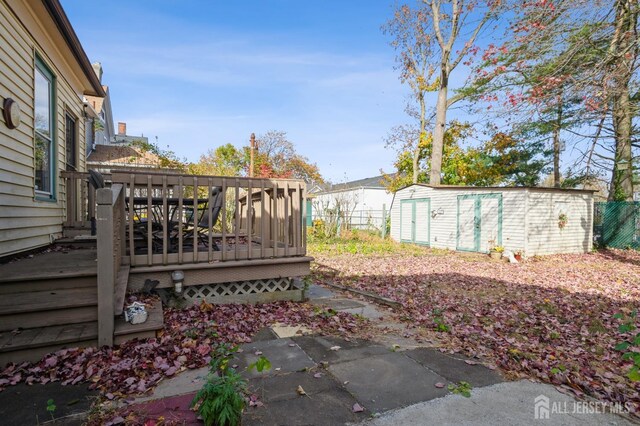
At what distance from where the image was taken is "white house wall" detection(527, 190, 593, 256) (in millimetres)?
11211

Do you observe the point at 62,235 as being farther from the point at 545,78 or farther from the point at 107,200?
the point at 545,78

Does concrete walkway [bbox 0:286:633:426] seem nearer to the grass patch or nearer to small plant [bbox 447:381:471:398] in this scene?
small plant [bbox 447:381:471:398]

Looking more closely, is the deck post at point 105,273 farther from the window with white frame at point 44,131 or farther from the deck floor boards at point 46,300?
the window with white frame at point 44,131

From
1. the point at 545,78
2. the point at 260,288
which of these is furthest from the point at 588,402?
the point at 545,78

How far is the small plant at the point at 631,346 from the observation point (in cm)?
210

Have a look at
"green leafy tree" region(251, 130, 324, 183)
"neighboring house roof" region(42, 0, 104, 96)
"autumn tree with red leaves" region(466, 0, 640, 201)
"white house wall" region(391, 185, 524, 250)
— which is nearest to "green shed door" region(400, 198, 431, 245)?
"white house wall" region(391, 185, 524, 250)

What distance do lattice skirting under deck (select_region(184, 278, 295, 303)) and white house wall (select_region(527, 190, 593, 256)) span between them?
956cm

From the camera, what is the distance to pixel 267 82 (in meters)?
19.1

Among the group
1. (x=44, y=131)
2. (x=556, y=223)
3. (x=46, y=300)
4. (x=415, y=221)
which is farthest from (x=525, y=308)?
(x=415, y=221)

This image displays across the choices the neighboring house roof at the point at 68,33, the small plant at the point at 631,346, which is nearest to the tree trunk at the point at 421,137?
the small plant at the point at 631,346

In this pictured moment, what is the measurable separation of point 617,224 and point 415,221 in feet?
23.9

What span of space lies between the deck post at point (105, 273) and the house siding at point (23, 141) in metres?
1.90

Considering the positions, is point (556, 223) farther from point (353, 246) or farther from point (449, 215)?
point (353, 246)

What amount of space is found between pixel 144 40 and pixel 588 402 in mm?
12951
